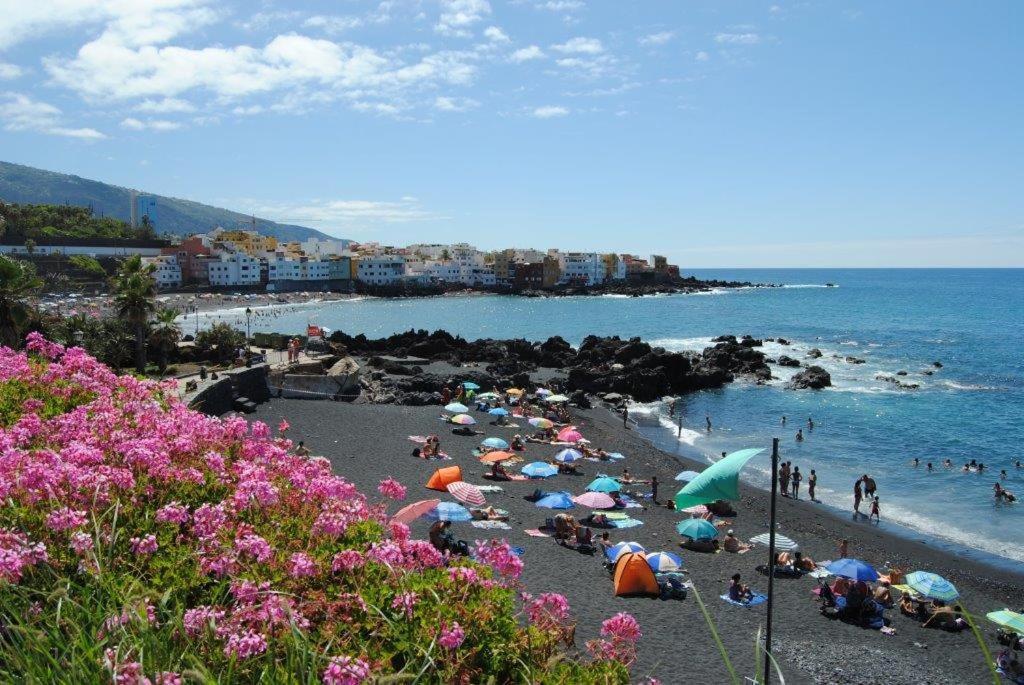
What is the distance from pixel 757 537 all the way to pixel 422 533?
792 centimetres

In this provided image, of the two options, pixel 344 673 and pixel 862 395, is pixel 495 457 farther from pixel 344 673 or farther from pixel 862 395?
pixel 862 395

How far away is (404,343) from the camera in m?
50.9

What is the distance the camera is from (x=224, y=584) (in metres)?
4.26

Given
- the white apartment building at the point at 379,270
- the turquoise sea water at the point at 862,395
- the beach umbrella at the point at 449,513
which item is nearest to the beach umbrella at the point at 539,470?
the beach umbrella at the point at 449,513

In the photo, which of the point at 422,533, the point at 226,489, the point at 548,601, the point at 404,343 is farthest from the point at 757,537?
the point at 404,343

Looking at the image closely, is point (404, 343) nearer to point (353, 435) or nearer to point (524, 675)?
point (353, 435)

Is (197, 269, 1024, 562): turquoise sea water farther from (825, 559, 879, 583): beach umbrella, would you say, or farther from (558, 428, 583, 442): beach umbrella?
(825, 559, 879, 583): beach umbrella

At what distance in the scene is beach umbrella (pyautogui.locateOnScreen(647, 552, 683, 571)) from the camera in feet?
45.7

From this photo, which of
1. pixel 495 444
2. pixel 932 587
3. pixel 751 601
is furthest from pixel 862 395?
pixel 751 601

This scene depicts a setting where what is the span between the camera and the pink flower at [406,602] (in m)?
4.20

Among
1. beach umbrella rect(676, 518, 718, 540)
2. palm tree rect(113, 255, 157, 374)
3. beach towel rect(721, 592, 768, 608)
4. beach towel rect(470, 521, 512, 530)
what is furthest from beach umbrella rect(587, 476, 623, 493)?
palm tree rect(113, 255, 157, 374)

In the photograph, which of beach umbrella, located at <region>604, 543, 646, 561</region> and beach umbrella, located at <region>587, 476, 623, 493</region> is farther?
beach umbrella, located at <region>587, 476, 623, 493</region>

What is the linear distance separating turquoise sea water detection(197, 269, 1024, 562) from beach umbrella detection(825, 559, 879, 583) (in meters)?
6.64

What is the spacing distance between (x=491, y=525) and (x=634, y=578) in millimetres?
4065
